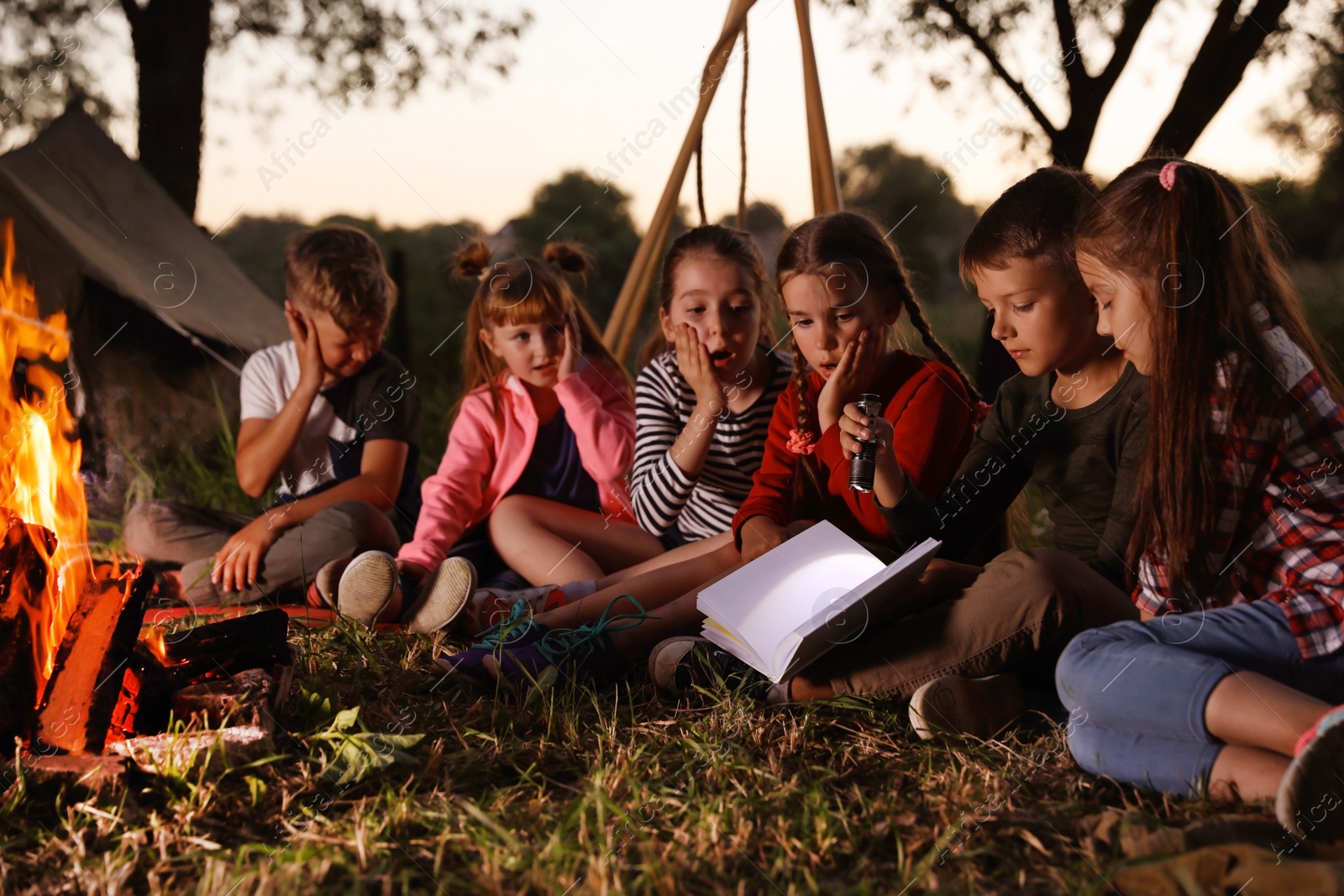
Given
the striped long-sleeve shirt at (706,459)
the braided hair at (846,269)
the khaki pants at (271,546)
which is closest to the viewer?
the braided hair at (846,269)

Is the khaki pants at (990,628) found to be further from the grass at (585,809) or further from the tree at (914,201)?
the tree at (914,201)

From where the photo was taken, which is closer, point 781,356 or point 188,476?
point 781,356

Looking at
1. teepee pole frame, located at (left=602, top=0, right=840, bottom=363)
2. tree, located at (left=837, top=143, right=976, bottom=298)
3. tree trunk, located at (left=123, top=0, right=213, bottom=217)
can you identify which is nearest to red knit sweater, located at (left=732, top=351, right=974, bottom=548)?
teepee pole frame, located at (left=602, top=0, right=840, bottom=363)

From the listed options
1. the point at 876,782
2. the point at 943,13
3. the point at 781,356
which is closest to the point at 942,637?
the point at 876,782

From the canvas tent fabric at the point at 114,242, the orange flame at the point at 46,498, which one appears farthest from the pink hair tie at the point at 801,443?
the canvas tent fabric at the point at 114,242

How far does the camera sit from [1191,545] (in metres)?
1.63

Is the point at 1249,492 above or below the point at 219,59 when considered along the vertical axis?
below

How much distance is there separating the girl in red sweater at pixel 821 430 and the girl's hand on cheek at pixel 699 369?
154mm

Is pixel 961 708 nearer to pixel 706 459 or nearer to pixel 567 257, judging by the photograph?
pixel 706 459

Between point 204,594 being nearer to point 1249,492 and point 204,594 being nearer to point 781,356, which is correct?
point 781,356

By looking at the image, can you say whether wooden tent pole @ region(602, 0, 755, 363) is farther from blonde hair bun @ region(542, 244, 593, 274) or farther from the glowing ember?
the glowing ember

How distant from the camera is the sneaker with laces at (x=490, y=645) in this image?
6.60 feet

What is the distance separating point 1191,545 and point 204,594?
2.48 metres

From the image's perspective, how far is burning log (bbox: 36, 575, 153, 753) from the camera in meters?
1.63
